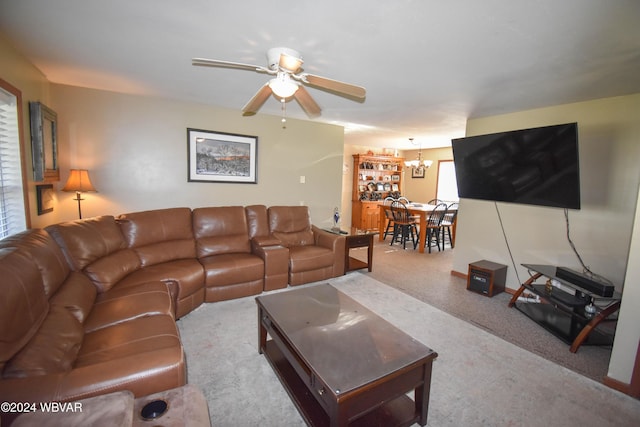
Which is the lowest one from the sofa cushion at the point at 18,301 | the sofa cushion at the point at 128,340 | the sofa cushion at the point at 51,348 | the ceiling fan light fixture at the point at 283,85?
the sofa cushion at the point at 128,340

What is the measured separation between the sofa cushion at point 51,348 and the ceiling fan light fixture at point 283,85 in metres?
1.81

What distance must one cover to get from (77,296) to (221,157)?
8.17 feet

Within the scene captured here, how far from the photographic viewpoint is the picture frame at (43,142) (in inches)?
94.4

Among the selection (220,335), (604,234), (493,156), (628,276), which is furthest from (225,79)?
(604,234)

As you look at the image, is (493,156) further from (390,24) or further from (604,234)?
(390,24)

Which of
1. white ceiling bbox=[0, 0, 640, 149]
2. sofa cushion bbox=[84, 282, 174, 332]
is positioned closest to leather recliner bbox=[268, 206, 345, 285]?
sofa cushion bbox=[84, 282, 174, 332]

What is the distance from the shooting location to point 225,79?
2.67 meters

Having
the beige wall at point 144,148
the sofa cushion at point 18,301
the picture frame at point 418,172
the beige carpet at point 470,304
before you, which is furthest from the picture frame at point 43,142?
the picture frame at point 418,172

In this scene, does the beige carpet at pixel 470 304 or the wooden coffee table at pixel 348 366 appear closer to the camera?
the wooden coffee table at pixel 348 366

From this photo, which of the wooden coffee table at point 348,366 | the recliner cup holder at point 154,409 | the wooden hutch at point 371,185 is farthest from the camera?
the wooden hutch at point 371,185

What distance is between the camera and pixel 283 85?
1.87 metres

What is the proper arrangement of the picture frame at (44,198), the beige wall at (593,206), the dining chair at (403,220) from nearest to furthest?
the picture frame at (44,198), the beige wall at (593,206), the dining chair at (403,220)

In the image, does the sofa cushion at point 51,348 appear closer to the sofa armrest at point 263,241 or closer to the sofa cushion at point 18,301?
A: the sofa cushion at point 18,301

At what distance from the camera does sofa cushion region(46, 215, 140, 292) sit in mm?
2123
